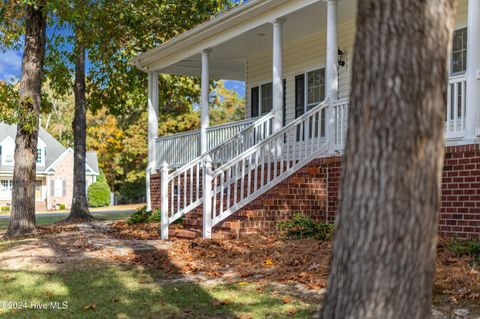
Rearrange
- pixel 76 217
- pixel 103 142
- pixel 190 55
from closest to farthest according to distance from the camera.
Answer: pixel 190 55
pixel 76 217
pixel 103 142

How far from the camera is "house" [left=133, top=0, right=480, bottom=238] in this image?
8.09 meters

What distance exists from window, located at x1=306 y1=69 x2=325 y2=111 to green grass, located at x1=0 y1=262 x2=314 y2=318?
7.82 meters

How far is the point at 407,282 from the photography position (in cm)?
283

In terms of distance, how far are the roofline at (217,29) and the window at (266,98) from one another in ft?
8.09

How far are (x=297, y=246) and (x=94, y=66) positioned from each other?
44.5ft

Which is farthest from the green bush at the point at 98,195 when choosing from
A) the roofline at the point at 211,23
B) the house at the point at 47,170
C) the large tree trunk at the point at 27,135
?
the large tree trunk at the point at 27,135

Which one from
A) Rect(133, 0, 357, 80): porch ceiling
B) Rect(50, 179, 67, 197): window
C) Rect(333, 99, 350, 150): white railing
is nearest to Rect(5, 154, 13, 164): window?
Rect(50, 179, 67, 197): window

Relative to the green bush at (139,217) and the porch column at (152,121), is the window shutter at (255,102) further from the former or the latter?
the green bush at (139,217)

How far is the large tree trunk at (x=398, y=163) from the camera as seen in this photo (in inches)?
111

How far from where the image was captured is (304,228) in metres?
9.16

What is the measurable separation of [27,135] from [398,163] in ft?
34.0

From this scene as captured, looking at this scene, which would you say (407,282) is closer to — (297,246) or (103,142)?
(297,246)

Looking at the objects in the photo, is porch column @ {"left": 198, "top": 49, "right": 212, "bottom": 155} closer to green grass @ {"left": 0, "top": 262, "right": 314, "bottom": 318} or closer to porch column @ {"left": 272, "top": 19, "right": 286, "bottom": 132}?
porch column @ {"left": 272, "top": 19, "right": 286, "bottom": 132}

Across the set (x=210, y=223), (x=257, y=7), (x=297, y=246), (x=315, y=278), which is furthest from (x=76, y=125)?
(x=315, y=278)
